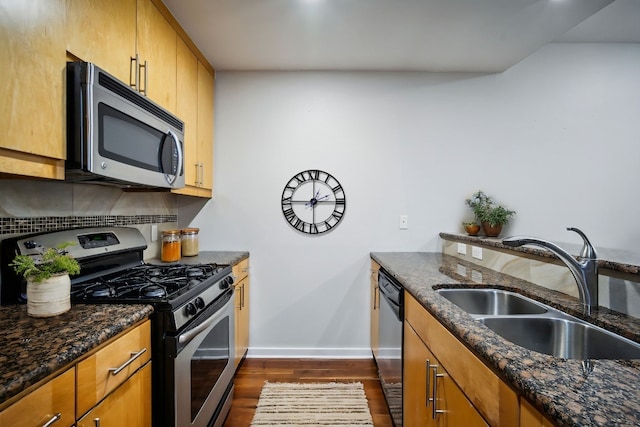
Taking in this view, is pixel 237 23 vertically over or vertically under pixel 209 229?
over

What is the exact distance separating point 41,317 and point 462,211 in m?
2.71

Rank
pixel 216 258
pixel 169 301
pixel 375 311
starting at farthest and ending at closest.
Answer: pixel 375 311
pixel 216 258
pixel 169 301

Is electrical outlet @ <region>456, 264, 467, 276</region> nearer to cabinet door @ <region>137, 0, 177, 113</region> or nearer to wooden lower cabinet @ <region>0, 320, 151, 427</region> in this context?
wooden lower cabinet @ <region>0, 320, 151, 427</region>

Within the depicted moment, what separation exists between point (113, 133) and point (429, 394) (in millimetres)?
1607

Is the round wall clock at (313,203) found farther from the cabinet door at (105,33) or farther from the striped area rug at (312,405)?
the cabinet door at (105,33)

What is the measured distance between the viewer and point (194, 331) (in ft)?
4.17

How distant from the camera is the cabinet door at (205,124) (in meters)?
→ 2.30

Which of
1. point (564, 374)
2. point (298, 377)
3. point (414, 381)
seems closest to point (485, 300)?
point (414, 381)

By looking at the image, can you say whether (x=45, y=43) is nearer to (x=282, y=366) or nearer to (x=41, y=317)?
(x=41, y=317)

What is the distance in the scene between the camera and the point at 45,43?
0.97 m

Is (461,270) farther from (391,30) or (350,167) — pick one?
(391,30)

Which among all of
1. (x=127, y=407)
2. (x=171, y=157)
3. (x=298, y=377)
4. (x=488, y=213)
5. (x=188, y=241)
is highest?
(x=171, y=157)

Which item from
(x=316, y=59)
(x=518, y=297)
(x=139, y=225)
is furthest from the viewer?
(x=316, y=59)

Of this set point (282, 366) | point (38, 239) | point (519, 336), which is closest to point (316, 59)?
point (38, 239)
